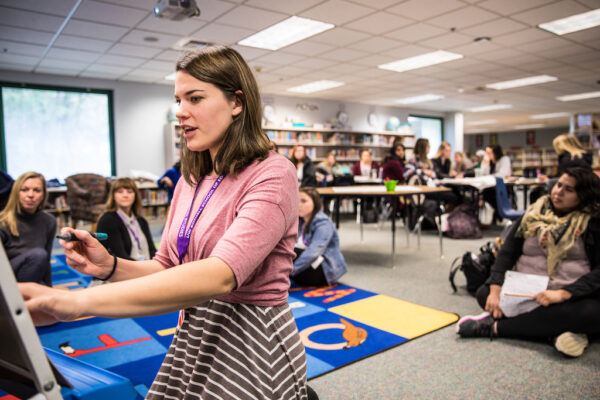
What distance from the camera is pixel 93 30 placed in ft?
16.1

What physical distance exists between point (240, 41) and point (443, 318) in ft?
14.4

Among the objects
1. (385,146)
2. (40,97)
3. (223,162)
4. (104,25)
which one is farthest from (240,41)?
(385,146)

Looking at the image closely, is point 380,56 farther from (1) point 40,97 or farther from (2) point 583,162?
(1) point 40,97

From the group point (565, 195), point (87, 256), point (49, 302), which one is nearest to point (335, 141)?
point (565, 195)

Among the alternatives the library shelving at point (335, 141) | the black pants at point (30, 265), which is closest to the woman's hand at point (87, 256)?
the black pants at point (30, 265)

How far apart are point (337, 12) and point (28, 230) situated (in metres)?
3.56

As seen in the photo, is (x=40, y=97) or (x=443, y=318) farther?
(x=40, y=97)

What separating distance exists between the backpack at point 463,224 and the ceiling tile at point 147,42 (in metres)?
4.26

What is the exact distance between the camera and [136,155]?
8008mm

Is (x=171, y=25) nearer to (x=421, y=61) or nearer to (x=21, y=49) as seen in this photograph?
(x=21, y=49)

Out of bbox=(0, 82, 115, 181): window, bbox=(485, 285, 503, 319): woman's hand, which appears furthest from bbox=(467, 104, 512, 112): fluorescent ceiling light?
bbox=(485, 285, 503, 319): woman's hand

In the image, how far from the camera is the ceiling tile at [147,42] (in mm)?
5094

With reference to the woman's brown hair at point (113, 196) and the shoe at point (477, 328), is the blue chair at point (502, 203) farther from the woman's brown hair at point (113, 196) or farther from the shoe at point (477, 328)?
the woman's brown hair at point (113, 196)

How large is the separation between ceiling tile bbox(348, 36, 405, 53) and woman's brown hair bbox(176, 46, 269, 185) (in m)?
5.11
